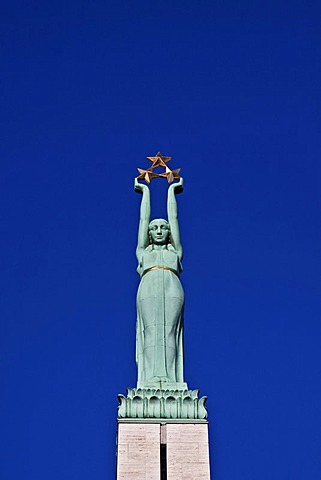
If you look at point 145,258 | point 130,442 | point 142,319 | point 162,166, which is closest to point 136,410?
point 130,442

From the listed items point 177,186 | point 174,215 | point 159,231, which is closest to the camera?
point 159,231

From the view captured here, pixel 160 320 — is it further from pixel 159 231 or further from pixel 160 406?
pixel 159 231

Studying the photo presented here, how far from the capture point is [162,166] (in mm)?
33312

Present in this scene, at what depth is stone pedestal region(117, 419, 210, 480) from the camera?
82.0ft

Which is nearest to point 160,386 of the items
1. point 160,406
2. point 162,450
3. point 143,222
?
point 160,406

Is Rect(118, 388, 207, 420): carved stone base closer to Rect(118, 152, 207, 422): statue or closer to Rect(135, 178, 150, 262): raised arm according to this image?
Rect(118, 152, 207, 422): statue

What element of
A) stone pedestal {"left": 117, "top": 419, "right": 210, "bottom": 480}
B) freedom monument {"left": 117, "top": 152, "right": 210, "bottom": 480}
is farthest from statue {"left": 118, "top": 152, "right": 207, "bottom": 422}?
stone pedestal {"left": 117, "top": 419, "right": 210, "bottom": 480}

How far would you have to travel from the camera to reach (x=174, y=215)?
3155 cm

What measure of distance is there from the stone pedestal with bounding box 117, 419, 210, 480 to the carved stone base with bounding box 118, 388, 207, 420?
19 cm

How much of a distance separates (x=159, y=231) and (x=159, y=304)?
3031mm

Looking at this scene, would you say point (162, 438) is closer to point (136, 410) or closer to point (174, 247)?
point (136, 410)

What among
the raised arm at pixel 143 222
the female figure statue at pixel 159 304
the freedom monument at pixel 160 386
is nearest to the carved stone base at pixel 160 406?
the freedom monument at pixel 160 386

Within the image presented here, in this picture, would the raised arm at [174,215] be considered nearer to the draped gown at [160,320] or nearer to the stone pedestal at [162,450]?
the draped gown at [160,320]

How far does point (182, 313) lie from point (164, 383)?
9.35 feet
